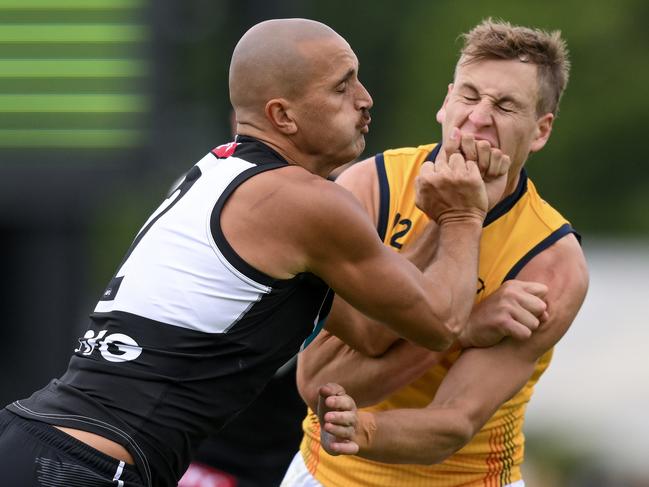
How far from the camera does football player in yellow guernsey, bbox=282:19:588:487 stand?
4.28m

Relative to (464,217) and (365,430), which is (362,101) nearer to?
Result: (464,217)

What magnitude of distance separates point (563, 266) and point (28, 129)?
4050 mm

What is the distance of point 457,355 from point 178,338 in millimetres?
1121

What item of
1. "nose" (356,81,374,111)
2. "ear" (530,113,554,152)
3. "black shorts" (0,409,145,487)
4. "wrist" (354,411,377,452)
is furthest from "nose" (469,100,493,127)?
"black shorts" (0,409,145,487)

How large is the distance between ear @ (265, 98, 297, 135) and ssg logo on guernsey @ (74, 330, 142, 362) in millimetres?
753

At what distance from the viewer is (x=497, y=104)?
443cm

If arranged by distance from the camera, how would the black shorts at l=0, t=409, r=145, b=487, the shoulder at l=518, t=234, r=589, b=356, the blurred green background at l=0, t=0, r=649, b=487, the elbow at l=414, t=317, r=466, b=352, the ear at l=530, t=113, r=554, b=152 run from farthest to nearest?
the blurred green background at l=0, t=0, r=649, b=487 < the ear at l=530, t=113, r=554, b=152 < the shoulder at l=518, t=234, r=589, b=356 < the elbow at l=414, t=317, r=466, b=352 < the black shorts at l=0, t=409, r=145, b=487

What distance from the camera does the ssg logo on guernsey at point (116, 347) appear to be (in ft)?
12.4

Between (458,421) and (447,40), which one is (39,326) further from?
(447,40)

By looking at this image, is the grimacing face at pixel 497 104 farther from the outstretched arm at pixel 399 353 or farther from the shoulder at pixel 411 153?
the outstretched arm at pixel 399 353

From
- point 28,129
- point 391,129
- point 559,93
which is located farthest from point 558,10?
point 559,93

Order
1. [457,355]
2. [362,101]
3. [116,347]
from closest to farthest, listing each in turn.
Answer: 1. [116,347]
2. [362,101]
3. [457,355]

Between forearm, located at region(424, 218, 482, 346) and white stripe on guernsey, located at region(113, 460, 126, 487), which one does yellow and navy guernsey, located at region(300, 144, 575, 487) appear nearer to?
forearm, located at region(424, 218, 482, 346)

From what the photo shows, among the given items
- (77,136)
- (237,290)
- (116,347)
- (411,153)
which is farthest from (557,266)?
(77,136)
